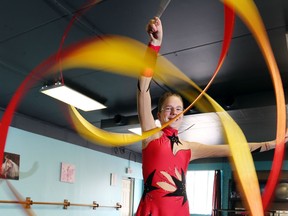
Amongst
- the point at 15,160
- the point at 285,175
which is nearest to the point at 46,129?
the point at 15,160

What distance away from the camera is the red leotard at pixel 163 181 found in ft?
4.53

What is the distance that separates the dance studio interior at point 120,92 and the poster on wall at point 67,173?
0.10 ft

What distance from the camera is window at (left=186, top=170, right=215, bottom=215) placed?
992 centimetres

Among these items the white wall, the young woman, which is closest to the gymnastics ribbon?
the young woman

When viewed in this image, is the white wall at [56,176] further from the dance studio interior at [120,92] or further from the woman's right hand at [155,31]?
the woman's right hand at [155,31]

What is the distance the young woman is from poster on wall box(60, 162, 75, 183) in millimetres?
5942

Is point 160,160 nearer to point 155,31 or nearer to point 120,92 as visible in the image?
point 155,31

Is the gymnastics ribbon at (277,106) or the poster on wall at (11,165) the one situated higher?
the gymnastics ribbon at (277,106)

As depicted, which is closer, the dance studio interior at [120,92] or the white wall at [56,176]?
the dance studio interior at [120,92]

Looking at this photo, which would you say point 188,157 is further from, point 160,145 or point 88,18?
point 88,18

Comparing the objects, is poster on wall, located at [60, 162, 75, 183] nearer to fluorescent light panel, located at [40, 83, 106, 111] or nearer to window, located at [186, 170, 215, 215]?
fluorescent light panel, located at [40, 83, 106, 111]

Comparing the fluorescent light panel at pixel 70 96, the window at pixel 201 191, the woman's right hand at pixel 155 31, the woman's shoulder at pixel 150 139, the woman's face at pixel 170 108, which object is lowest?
the window at pixel 201 191

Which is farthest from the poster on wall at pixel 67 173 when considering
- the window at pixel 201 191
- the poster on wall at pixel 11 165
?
the window at pixel 201 191

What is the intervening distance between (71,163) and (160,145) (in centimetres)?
625
